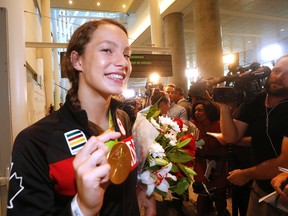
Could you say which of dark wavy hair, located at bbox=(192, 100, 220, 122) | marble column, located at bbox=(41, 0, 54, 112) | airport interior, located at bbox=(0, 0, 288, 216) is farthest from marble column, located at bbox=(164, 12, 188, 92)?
dark wavy hair, located at bbox=(192, 100, 220, 122)

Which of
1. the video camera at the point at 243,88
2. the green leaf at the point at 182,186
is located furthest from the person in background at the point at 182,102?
the green leaf at the point at 182,186

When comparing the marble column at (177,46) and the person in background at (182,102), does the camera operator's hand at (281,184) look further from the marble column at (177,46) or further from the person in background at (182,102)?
the marble column at (177,46)

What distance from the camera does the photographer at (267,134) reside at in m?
1.69

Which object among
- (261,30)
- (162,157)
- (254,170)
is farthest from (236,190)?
(261,30)

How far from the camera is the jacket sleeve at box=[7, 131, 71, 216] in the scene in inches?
31.5

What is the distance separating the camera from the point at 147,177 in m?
1.26

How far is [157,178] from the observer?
50.1 inches

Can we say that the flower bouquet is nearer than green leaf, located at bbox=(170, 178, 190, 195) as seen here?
Yes

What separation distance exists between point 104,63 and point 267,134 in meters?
1.37

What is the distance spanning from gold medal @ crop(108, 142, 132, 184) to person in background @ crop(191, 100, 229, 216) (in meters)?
2.03

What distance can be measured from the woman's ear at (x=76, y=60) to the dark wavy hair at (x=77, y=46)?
0.06 feet

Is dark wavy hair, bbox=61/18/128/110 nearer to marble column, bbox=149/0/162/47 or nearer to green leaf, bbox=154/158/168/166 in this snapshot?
green leaf, bbox=154/158/168/166

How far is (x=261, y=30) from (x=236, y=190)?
44.1 feet

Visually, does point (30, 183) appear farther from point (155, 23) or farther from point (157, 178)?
point (155, 23)
